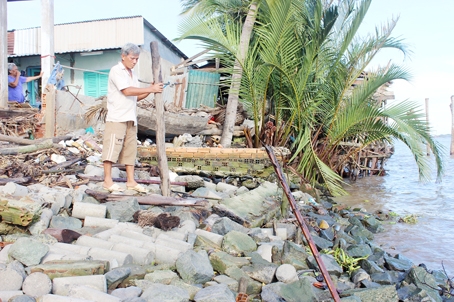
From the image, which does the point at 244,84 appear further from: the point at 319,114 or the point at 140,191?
the point at 140,191

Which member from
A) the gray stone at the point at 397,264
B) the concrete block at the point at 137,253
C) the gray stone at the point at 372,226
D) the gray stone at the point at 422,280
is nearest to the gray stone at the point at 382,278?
the gray stone at the point at 422,280

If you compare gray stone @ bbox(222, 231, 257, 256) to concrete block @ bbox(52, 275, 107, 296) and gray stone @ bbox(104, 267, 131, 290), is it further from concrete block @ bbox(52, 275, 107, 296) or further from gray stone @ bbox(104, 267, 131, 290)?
concrete block @ bbox(52, 275, 107, 296)

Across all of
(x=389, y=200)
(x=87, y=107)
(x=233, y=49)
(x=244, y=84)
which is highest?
(x=233, y=49)

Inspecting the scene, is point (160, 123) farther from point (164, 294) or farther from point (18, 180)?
point (164, 294)

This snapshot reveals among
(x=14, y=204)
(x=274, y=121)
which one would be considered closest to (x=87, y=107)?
(x=274, y=121)

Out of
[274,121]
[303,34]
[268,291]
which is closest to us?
[268,291]

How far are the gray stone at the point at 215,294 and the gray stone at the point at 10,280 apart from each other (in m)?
1.16

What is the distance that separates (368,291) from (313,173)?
251 inches

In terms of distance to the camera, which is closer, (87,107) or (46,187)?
(46,187)

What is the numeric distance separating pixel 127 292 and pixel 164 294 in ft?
0.82

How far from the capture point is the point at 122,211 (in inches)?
164

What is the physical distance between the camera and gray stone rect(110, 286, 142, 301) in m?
2.74

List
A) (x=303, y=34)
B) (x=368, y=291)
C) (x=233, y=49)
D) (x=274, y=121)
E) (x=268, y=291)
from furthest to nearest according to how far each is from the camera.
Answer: (x=274, y=121) → (x=303, y=34) → (x=233, y=49) → (x=368, y=291) → (x=268, y=291)

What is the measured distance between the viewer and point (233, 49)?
9.16 metres
